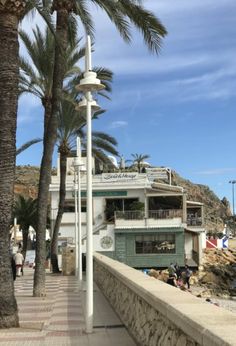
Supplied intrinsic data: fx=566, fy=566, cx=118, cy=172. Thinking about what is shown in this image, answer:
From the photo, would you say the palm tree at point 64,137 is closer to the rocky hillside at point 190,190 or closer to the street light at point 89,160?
the street light at point 89,160

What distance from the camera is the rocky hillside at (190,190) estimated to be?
13859cm

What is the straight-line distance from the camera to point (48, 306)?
14.6m

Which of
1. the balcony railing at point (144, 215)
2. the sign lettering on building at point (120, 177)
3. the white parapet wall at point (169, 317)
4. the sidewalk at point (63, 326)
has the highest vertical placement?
the sign lettering on building at point (120, 177)

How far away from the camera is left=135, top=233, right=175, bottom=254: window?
47.6 meters

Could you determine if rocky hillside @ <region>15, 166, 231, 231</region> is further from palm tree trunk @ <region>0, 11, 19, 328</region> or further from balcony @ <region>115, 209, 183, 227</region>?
palm tree trunk @ <region>0, 11, 19, 328</region>

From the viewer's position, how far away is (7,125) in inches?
413

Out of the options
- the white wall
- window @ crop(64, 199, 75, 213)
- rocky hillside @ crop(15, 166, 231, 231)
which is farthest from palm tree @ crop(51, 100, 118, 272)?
rocky hillside @ crop(15, 166, 231, 231)

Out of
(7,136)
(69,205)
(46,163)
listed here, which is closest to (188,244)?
(69,205)

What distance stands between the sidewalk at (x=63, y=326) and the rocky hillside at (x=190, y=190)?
94.0 metres

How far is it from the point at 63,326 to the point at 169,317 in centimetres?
538

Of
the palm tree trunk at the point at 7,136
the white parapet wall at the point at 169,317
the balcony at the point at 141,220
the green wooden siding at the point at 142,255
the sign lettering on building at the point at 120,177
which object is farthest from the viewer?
the sign lettering on building at the point at 120,177

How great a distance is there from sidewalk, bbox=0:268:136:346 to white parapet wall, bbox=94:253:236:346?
0.34 m

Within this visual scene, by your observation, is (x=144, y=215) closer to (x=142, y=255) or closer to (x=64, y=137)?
(x=142, y=255)

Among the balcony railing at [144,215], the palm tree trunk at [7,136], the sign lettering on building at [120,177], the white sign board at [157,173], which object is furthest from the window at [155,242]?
the palm tree trunk at [7,136]
